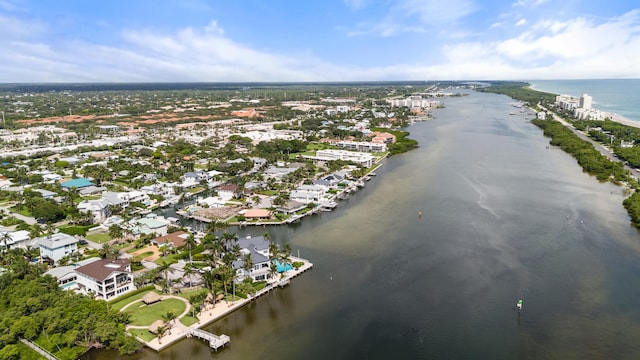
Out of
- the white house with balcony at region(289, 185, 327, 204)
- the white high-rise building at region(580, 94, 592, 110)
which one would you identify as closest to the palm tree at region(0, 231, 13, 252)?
the white house with balcony at region(289, 185, 327, 204)

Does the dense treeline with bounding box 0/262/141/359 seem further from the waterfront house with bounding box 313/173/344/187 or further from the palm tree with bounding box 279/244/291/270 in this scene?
the waterfront house with bounding box 313/173/344/187

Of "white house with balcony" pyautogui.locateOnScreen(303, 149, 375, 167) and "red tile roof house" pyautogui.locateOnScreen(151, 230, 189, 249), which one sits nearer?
"red tile roof house" pyautogui.locateOnScreen(151, 230, 189, 249)

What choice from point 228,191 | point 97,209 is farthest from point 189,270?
point 228,191

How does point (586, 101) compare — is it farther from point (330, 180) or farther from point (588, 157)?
point (330, 180)

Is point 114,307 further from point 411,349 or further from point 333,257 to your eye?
point 411,349

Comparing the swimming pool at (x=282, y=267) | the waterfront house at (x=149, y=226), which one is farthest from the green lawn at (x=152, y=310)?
the waterfront house at (x=149, y=226)

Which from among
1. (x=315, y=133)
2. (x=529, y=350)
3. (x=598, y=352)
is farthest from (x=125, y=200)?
(x=315, y=133)

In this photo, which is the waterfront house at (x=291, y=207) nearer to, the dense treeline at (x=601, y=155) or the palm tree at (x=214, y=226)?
the palm tree at (x=214, y=226)
